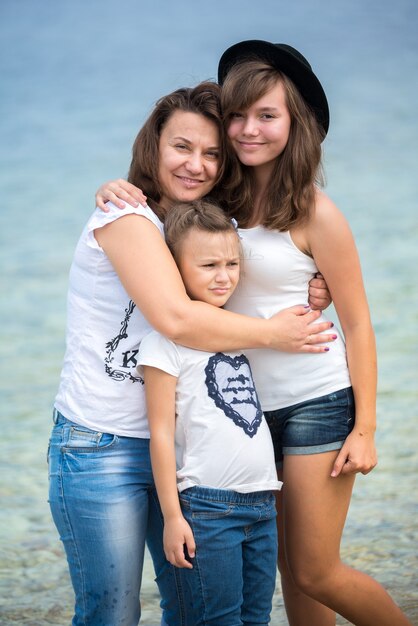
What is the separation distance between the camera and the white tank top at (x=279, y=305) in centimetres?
242

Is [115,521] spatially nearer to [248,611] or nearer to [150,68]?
[248,611]

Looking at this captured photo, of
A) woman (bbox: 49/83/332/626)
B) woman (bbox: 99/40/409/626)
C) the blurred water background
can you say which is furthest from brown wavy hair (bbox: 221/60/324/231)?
the blurred water background

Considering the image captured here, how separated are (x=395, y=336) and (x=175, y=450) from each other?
464cm

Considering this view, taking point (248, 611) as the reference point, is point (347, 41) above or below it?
above

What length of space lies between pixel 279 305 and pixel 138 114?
710 centimetres

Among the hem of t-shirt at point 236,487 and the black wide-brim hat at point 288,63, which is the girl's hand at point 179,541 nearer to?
the hem of t-shirt at point 236,487

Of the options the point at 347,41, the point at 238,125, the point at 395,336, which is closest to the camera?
the point at 238,125

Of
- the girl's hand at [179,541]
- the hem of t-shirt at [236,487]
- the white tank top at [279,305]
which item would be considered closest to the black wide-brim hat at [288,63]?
the white tank top at [279,305]

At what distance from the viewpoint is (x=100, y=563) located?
223 cm

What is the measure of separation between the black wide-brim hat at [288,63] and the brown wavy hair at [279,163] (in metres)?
0.02

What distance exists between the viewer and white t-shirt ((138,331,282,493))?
2.19 meters

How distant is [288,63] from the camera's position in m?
2.44

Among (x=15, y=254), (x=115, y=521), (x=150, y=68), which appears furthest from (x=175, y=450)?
(x=150, y=68)

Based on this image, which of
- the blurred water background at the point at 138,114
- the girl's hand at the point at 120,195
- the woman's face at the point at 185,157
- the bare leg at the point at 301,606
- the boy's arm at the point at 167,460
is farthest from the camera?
the blurred water background at the point at 138,114
